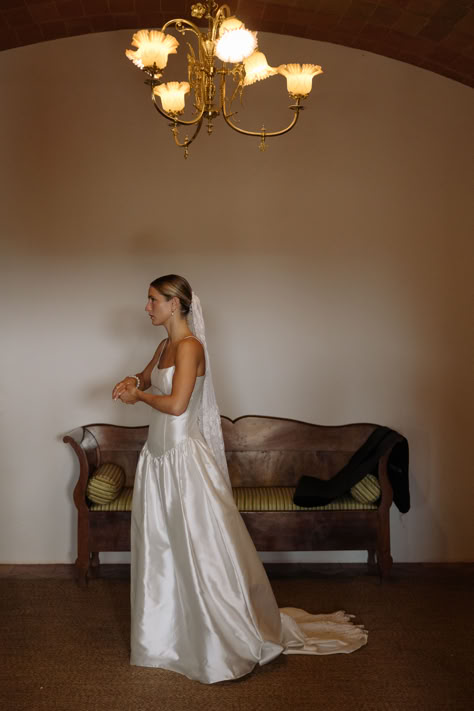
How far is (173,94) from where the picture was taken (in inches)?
120

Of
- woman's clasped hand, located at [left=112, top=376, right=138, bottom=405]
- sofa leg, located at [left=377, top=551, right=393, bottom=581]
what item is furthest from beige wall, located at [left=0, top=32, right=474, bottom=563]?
woman's clasped hand, located at [left=112, top=376, right=138, bottom=405]

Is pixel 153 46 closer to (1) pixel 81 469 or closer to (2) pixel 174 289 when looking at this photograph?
(2) pixel 174 289

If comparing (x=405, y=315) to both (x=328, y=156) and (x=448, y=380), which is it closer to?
(x=448, y=380)

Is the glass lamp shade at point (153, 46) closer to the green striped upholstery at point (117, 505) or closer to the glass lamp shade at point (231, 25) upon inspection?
the glass lamp shade at point (231, 25)

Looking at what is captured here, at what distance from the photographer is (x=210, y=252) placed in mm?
4730

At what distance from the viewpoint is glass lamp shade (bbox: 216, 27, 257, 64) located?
266 centimetres

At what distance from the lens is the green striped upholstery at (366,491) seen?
4.28 meters

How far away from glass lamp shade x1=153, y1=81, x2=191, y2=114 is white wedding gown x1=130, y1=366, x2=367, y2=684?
124cm

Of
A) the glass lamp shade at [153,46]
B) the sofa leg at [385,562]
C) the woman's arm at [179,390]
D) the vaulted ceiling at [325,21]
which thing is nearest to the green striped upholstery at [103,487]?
the woman's arm at [179,390]

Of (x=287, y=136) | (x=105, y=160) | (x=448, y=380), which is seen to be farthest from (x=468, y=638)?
(x=105, y=160)

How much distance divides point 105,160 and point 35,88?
2.25 feet

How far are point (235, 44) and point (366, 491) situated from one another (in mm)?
2764

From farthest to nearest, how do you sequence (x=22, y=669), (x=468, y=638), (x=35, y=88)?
(x=35, y=88) → (x=468, y=638) → (x=22, y=669)

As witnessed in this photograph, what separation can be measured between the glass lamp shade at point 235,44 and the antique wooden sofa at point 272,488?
2.57 metres
